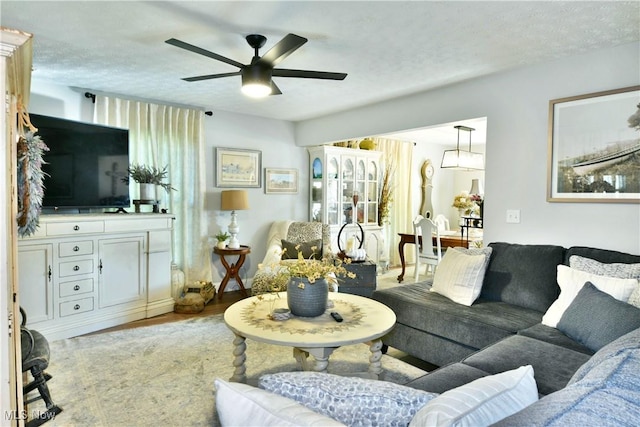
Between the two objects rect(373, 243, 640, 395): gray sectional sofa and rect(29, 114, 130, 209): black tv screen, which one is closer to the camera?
rect(373, 243, 640, 395): gray sectional sofa

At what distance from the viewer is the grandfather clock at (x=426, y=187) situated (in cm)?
730

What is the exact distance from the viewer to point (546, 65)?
3025mm

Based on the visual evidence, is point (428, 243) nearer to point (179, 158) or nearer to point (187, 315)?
point (187, 315)

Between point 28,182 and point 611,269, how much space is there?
323 cm

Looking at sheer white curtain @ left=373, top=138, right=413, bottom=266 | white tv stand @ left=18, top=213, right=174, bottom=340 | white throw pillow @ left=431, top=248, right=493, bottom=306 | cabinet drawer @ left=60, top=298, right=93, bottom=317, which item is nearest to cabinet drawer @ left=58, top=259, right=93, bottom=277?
white tv stand @ left=18, top=213, right=174, bottom=340

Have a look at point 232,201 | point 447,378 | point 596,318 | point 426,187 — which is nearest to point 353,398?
point 447,378

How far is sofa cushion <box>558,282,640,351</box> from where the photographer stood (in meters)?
1.80

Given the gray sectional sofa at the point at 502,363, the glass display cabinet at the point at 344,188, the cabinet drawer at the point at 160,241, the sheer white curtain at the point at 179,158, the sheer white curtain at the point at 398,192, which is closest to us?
the gray sectional sofa at the point at 502,363

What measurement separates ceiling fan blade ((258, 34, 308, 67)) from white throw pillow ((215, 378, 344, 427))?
69.7 inches

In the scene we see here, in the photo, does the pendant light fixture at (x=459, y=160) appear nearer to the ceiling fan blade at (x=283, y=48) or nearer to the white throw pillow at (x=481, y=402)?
the ceiling fan blade at (x=283, y=48)

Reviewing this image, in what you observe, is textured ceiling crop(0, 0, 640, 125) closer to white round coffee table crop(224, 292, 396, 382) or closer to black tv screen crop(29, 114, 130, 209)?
black tv screen crop(29, 114, 130, 209)

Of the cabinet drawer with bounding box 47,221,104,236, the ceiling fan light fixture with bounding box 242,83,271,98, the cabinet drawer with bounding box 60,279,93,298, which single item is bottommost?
the cabinet drawer with bounding box 60,279,93,298

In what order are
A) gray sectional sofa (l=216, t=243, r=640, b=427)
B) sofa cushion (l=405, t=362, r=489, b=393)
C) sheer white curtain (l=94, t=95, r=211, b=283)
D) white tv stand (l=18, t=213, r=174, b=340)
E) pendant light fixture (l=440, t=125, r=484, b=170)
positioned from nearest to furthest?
gray sectional sofa (l=216, t=243, r=640, b=427) < sofa cushion (l=405, t=362, r=489, b=393) < white tv stand (l=18, t=213, r=174, b=340) < sheer white curtain (l=94, t=95, r=211, b=283) < pendant light fixture (l=440, t=125, r=484, b=170)

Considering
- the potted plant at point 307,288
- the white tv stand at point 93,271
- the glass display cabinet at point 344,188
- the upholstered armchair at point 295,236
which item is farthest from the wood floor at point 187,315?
the potted plant at point 307,288
